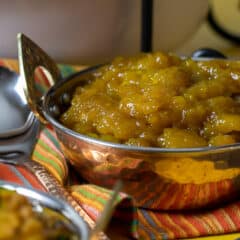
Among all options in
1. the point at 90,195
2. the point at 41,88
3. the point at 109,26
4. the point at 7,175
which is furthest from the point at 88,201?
the point at 109,26

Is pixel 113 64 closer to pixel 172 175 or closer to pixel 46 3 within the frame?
pixel 172 175

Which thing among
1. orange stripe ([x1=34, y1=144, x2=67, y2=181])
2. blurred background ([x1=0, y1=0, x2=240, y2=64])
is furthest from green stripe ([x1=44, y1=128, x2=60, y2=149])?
blurred background ([x1=0, y1=0, x2=240, y2=64])

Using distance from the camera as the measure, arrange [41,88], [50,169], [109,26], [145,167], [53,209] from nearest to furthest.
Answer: [53,209] < [145,167] < [50,169] < [41,88] < [109,26]

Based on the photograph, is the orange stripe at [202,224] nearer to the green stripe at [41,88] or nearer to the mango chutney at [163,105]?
the mango chutney at [163,105]

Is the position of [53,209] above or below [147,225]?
above

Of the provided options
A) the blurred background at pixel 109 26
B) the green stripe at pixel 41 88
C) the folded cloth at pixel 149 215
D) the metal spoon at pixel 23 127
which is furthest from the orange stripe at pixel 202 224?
the blurred background at pixel 109 26

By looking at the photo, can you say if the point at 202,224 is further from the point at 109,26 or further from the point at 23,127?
the point at 109,26

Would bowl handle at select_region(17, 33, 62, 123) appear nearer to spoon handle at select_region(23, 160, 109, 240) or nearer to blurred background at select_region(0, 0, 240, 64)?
spoon handle at select_region(23, 160, 109, 240)
